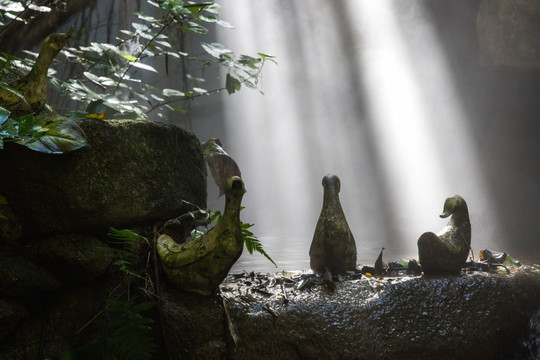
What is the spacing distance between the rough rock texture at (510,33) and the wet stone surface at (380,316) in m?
6.14

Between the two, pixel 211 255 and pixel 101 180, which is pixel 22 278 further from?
pixel 211 255

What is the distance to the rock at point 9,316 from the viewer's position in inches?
58.5

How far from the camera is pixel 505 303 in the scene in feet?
7.55

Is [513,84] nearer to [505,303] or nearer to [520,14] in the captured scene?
[520,14]

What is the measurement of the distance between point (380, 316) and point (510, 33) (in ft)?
24.0

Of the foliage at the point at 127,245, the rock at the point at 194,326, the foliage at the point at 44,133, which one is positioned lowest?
the rock at the point at 194,326

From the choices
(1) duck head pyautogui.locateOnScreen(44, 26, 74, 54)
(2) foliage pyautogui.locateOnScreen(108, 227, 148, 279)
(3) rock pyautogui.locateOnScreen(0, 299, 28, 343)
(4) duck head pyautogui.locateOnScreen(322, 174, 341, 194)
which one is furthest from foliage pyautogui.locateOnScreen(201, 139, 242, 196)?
(3) rock pyautogui.locateOnScreen(0, 299, 28, 343)

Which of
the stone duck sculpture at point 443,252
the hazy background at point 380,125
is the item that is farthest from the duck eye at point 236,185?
the hazy background at point 380,125

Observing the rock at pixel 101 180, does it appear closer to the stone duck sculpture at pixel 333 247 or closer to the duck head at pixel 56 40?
the duck head at pixel 56 40

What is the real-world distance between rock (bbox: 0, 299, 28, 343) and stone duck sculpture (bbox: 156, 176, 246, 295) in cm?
57

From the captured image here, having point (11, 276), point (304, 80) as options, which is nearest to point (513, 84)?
point (304, 80)

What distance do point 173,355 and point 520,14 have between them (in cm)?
797

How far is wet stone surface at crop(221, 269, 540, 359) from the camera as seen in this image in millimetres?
1831

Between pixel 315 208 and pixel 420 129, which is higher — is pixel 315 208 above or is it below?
below
